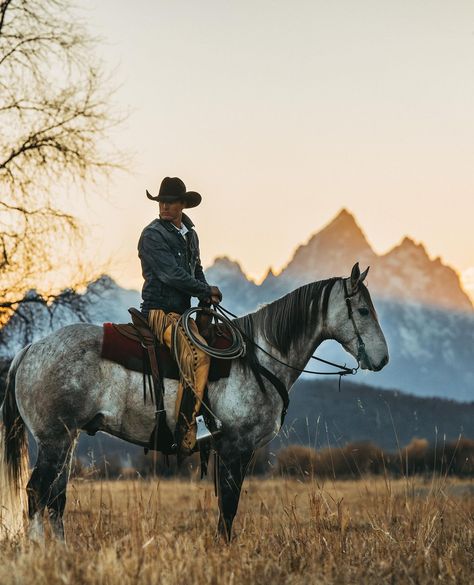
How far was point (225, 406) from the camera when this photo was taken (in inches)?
285

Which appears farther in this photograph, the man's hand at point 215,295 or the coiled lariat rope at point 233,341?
the man's hand at point 215,295

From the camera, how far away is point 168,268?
7.33 m

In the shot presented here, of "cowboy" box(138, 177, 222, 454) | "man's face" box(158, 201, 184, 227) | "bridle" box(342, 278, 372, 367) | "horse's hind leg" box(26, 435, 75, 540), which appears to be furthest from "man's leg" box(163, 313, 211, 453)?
"bridle" box(342, 278, 372, 367)

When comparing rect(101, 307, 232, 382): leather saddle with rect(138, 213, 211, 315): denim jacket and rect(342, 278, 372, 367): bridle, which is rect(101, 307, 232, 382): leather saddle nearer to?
rect(138, 213, 211, 315): denim jacket

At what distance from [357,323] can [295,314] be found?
0.59 m

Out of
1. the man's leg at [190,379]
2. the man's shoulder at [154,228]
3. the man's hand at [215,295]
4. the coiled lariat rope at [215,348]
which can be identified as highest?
the man's shoulder at [154,228]

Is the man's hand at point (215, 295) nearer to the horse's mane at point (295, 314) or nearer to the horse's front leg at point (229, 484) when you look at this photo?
the horse's mane at point (295, 314)

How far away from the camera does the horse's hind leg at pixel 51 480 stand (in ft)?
22.6

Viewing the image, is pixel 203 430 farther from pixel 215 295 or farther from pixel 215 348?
Result: pixel 215 295

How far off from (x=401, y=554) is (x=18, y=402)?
361 centimetres

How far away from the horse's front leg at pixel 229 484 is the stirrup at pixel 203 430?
0.73 ft

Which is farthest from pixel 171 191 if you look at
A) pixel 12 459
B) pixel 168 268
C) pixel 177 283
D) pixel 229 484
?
pixel 12 459

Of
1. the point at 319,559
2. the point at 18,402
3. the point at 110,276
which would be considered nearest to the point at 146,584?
the point at 319,559

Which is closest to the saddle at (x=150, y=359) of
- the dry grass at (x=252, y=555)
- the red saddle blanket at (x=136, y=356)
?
the red saddle blanket at (x=136, y=356)
